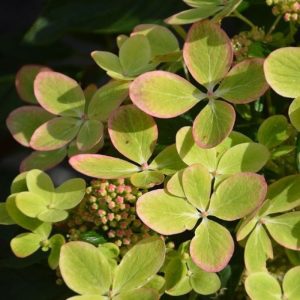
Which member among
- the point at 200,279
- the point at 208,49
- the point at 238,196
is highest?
the point at 208,49

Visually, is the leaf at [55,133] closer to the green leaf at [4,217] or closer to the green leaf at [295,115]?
the green leaf at [4,217]

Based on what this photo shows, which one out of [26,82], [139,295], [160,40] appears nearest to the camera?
[139,295]

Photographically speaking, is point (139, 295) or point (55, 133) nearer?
point (139, 295)

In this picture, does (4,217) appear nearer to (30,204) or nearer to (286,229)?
(30,204)

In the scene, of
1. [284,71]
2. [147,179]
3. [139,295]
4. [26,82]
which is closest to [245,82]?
[284,71]

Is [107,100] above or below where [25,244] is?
above

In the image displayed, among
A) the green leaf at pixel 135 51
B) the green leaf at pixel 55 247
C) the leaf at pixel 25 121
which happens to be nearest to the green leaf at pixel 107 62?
the green leaf at pixel 135 51

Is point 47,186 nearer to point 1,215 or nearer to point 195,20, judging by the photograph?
point 1,215

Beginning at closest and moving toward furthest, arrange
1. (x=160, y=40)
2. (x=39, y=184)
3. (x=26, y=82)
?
1. (x=39, y=184)
2. (x=160, y=40)
3. (x=26, y=82)
